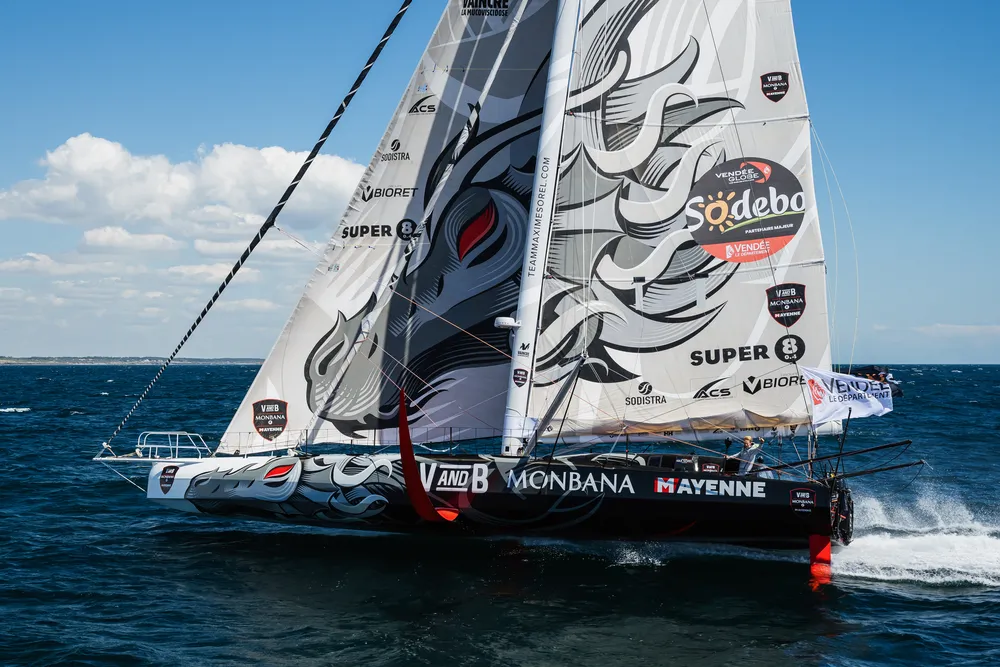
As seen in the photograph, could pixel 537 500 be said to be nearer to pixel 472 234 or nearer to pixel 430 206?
pixel 472 234

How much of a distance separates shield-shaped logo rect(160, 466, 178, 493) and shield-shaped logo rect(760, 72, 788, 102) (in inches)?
460

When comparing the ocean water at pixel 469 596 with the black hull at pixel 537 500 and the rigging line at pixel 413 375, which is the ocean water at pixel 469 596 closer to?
the black hull at pixel 537 500

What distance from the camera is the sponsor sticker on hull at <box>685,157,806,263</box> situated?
558 inches

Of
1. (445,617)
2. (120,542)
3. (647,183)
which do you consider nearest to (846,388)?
(647,183)

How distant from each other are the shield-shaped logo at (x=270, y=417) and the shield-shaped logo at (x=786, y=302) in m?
8.47

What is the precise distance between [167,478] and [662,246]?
9241mm

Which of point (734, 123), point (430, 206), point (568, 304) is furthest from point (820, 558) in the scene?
point (430, 206)

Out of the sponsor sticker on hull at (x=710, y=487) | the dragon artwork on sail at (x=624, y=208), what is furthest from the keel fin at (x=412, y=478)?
the sponsor sticker on hull at (x=710, y=487)

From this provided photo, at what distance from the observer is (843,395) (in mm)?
13562

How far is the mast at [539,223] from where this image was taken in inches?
571

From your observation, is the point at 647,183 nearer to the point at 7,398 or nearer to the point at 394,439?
the point at 394,439

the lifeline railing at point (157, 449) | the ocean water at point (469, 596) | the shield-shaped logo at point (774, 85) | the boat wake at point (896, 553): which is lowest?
the ocean water at point (469, 596)

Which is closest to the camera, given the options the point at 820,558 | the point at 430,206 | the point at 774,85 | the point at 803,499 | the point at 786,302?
the point at 803,499

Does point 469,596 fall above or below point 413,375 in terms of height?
below
